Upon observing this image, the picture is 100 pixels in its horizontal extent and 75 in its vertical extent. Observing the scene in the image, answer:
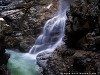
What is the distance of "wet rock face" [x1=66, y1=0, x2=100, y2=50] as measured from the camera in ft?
31.4

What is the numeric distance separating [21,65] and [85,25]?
185 inches

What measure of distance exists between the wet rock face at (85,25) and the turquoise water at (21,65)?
2.75m

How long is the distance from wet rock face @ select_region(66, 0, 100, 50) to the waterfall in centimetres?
430

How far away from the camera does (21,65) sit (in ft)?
42.0

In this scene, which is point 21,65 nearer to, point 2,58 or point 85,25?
point 2,58

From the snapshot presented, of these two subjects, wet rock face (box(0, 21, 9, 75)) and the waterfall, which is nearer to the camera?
wet rock face (box(0, 21, 9, 75))

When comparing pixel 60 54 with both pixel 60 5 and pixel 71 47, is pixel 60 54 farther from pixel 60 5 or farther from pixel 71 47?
pixel 60 5

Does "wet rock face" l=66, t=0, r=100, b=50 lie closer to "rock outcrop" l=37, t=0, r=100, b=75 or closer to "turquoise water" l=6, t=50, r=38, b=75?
"rock outcrop" l=37, t=0, r=100, b=75

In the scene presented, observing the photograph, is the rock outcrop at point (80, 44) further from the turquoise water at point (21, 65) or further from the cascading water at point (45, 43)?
the cascading water at point (45, 43)

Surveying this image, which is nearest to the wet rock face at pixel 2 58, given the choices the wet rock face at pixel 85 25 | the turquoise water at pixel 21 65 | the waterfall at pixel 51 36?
the turquoise water at pixel 21 65

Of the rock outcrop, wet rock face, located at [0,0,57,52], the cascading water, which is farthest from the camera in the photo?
wet rock face, located at [0,0,57,52]

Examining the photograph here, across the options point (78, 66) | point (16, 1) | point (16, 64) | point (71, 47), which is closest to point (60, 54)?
point (71, 47)

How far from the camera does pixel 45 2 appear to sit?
58.5 feet

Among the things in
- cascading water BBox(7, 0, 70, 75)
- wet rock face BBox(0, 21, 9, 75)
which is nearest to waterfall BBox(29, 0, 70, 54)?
cascading water BBox(7, 0, 70, 75)
